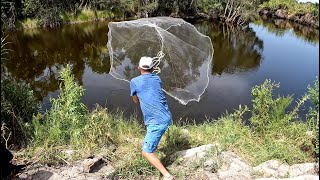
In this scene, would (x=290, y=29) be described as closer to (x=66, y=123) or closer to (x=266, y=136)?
(x=266, y=136)

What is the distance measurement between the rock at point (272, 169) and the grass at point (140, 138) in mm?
225

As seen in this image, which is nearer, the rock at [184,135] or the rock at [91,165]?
the rock at [91,165]

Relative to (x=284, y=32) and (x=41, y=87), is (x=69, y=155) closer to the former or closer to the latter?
(x=41, y=87)

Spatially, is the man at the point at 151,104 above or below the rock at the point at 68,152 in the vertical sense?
above

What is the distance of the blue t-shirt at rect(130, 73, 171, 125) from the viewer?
455 centimetres

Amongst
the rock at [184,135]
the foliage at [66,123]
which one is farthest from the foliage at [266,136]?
the foliage at [66,123]

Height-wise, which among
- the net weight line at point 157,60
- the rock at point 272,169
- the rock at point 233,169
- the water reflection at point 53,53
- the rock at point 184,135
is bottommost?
the water reflection at point 53,53

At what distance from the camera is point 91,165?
4891 mm

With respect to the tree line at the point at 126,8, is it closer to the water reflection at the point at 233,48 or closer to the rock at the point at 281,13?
the water reflection at the point at 233,48

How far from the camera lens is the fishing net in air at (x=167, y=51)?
296 inches

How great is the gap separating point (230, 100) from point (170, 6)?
2688 centimetres

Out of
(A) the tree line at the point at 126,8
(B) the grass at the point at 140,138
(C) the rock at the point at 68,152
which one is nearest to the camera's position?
(B) the grass at the point at 140,138

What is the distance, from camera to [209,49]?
8281 millimetres

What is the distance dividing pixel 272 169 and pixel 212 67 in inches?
514
